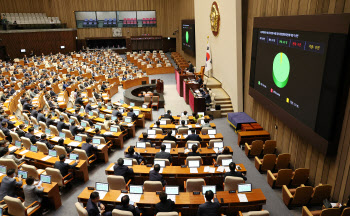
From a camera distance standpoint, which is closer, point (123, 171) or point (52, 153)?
point (123, 171)

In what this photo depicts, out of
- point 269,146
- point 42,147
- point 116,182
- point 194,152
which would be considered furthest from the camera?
point 269,146

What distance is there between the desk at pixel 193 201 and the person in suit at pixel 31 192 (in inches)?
48.2

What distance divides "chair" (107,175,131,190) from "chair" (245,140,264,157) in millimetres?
4713

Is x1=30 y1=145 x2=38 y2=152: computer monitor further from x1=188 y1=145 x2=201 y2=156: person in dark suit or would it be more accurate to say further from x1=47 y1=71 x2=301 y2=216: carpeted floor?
x1=188 y1=145 x2=201 y2=156: person in dark suit

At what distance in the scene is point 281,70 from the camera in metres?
8.28

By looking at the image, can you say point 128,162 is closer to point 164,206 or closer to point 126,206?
point 126,206

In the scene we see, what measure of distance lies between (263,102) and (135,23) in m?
27.7

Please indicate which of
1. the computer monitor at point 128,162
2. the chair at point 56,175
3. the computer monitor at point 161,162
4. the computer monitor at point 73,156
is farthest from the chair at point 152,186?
the computer monitor at point 73,156

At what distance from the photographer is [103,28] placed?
3288cm

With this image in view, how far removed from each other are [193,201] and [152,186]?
3.53 feet

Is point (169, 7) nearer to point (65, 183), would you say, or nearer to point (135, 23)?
point (135, 23)

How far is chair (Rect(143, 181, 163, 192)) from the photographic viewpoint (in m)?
6.14

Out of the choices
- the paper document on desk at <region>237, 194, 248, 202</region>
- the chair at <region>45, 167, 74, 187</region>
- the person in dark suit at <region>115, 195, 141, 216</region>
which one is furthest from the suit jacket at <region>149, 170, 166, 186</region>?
the chair at <region>45, 167, 74, 187</region>

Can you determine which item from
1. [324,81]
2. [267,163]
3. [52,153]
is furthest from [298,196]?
[52,153]
